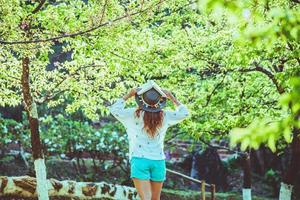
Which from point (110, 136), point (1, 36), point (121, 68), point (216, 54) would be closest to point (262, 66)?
point (216, 54)

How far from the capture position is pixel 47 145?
1516cm

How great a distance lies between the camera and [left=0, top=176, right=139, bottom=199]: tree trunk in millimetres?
10273

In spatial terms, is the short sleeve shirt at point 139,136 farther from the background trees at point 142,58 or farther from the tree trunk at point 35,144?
the tree trunk at point 35,144

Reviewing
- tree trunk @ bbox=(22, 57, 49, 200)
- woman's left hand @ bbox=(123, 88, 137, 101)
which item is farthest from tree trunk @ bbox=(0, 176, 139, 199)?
woman's left hand @ bbox=(123, 88, 137, 101)

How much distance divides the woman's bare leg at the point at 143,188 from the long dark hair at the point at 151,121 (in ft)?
1.67

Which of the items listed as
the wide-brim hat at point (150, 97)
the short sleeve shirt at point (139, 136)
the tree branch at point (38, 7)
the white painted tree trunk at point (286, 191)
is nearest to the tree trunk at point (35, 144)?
the tree branch at point (38, 7)

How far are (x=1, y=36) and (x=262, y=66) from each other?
15.6 ft

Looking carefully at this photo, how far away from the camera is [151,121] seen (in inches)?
216

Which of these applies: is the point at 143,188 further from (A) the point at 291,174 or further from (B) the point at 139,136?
(A) the point at 291,174

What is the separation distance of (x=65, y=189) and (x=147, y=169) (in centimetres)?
591

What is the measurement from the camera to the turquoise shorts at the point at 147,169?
534cm

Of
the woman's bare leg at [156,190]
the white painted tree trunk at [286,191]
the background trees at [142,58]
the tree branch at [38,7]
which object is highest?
the tree branch at [38,7]

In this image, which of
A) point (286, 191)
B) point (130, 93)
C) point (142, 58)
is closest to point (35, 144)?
point (142, 58)

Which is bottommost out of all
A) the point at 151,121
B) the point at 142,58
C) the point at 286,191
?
the point at 286,191
